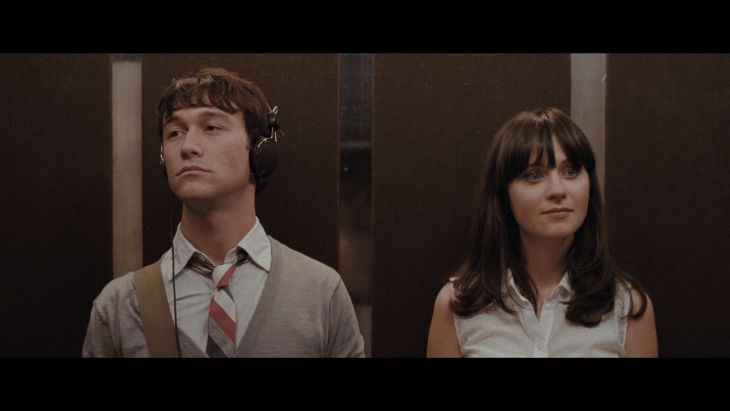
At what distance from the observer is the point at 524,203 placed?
1.34 meters

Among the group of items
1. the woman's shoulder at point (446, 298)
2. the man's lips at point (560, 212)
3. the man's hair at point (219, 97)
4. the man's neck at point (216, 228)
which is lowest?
the woman's shoulder at point (446, 298)

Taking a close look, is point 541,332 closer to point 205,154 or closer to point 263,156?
point 263,156

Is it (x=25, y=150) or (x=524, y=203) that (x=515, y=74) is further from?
(x=25, y=150)

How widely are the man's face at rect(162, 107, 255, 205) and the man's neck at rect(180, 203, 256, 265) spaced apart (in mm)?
47

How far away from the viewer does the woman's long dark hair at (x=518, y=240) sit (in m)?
1.35

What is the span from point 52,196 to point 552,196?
1597mm

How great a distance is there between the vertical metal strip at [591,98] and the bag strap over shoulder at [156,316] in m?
1.42

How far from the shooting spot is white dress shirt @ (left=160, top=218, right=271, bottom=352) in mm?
1351

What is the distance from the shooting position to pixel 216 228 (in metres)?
1.39

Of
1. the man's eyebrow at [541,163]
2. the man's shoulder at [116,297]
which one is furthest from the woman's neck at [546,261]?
the man's shoulder at [116,297]

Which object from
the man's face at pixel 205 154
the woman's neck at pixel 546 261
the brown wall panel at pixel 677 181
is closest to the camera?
the man's face at pixel 205 154

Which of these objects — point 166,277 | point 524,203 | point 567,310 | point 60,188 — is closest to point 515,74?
point 524,203

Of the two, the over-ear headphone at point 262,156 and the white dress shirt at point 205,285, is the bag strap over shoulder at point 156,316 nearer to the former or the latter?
the white dress shirt at point 205,285

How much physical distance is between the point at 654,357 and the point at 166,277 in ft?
4.76
